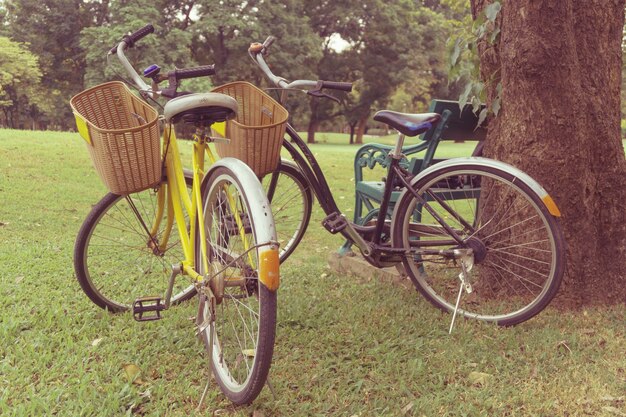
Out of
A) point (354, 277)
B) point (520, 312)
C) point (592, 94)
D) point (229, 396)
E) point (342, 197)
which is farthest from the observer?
point (342, 197)

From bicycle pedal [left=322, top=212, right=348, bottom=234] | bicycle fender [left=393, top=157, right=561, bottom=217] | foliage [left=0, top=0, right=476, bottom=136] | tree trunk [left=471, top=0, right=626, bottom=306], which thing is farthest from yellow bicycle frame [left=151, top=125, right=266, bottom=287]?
foliage [left=0, top=0, right=476, bottom=136]

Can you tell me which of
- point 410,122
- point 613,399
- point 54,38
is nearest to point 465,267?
point 410,122

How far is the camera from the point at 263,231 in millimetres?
2217

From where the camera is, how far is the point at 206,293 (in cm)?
255

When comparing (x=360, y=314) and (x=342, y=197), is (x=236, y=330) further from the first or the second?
(x=342, y=197)

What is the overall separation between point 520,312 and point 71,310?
8.15 ft

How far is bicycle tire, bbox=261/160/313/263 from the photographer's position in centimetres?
364

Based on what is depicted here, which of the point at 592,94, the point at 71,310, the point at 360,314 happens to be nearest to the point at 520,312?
the point at 360,314

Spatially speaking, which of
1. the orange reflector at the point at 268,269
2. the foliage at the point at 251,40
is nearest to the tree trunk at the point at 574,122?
the orange reflector at the point at 268,269

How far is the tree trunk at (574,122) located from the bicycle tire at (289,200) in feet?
3.95

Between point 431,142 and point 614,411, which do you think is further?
point 431,142

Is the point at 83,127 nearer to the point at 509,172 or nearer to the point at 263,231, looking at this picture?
the point at 263,231

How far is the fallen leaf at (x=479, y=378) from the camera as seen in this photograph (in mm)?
2698

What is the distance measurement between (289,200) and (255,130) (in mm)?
1059
